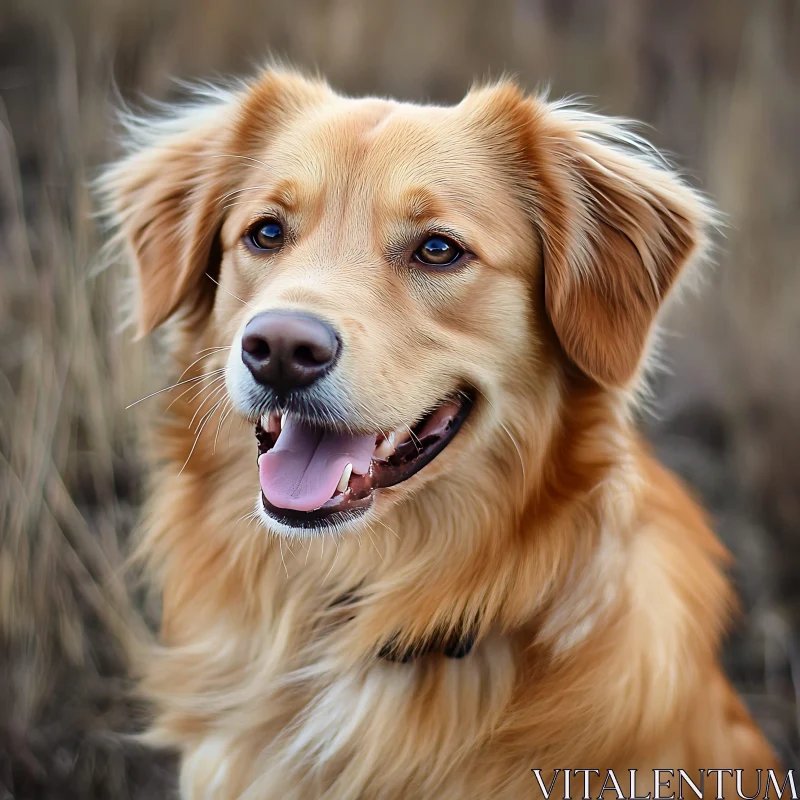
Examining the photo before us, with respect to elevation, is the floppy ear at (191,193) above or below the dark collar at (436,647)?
above

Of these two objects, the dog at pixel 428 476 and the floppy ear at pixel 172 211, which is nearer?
the dog at pixel 428 476

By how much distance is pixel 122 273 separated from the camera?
3209mm

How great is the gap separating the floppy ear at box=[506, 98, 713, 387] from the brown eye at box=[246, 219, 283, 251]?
69 cm

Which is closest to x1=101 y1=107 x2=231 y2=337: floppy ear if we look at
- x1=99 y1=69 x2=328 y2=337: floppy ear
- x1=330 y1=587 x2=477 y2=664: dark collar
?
x1=99 y1=69 x2=328 y2=337: floppy ear

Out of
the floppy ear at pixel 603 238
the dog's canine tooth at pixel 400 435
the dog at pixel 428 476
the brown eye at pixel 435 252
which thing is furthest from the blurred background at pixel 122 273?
the floppy ear at pixel 603 238

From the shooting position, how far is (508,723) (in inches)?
73.5

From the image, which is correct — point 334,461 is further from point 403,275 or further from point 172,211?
point 172,211

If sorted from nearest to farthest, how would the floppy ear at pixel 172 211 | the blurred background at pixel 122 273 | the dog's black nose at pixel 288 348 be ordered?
the dog's black nose at pixel 288 348 → the floppy ear at pixel 172 211 → the blurred background at pixel 122 273

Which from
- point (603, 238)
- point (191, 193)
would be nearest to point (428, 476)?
point (603, 238)

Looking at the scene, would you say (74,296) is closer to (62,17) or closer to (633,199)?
(62,17)

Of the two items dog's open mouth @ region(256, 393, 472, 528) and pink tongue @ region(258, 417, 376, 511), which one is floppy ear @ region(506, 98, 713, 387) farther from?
pink tongue @ region(258, 417, 376, 511)

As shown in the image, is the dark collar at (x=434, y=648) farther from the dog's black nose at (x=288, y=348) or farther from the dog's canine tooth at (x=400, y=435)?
the dog's black nose at (x=288, y=348)

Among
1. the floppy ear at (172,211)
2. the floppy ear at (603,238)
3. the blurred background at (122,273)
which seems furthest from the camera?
the blurred background at (122,273)

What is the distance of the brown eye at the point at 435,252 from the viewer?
6.41 feet
